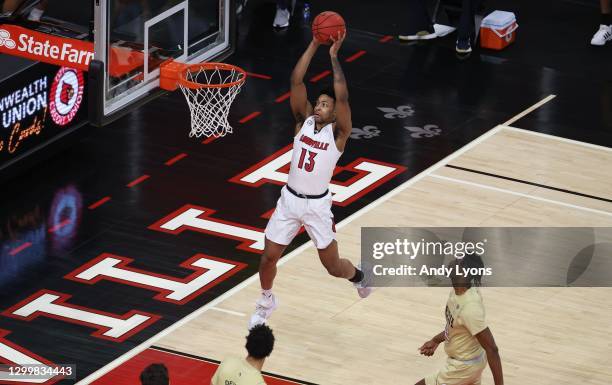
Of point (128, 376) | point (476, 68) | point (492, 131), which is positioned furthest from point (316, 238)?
point (476, 68)

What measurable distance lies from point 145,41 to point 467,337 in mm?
4472

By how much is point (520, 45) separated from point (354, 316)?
8.26 meters

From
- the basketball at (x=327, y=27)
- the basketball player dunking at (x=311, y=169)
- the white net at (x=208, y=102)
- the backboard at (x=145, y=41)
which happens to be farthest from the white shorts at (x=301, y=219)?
the white net at (x=208, y=102)

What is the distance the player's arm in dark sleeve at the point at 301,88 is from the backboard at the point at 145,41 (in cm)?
151

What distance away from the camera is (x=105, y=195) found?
16.1m

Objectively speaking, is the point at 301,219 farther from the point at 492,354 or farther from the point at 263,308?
the point at 492,354

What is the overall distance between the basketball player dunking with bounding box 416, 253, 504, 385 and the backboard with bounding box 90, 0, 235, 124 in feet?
12.3

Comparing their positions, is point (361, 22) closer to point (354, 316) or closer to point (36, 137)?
point (36, 137)

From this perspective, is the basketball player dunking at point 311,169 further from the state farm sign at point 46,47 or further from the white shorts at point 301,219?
the state farm sign at point 46,47

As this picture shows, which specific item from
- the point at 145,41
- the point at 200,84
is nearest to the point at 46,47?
the point at 145,41

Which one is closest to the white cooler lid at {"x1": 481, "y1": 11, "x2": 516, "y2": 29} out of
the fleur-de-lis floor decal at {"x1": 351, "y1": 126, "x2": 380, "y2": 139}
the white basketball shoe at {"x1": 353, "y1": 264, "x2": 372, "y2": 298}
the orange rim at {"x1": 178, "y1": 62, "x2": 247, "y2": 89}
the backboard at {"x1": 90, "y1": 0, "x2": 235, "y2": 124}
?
the fleur-de-lis floor decal at {"x1": 351, "y1": 126, "x2": 380, "y2": 139}

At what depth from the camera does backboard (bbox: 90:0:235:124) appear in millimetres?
13125

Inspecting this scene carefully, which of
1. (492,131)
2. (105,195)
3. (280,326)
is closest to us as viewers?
(280,326)

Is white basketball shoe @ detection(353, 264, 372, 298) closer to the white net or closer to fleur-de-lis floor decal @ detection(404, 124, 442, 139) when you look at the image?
the white net
